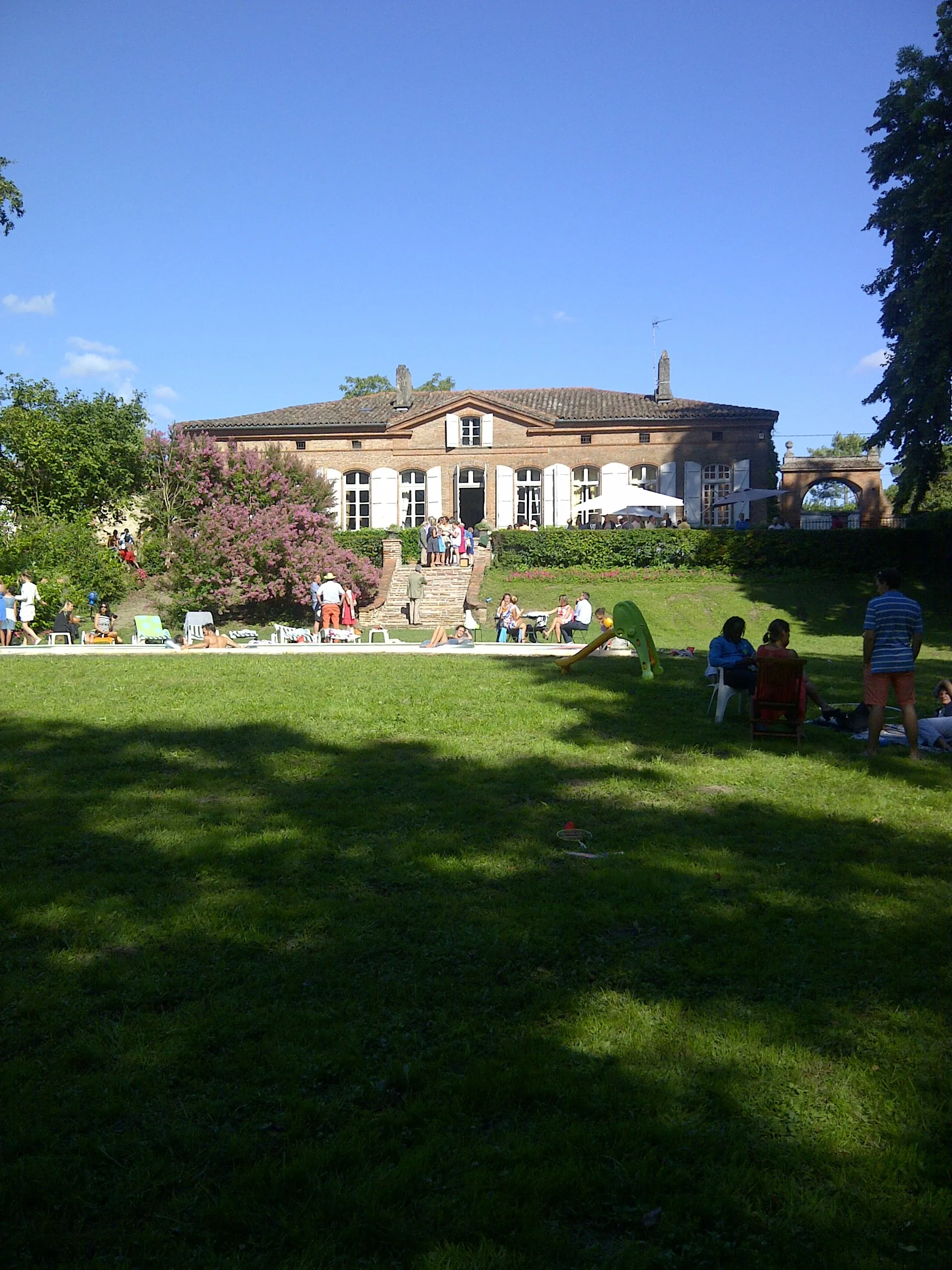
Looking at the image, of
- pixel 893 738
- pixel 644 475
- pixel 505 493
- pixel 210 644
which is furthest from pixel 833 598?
pixel 893 738

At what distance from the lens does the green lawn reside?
262 cm

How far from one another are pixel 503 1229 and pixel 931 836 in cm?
412

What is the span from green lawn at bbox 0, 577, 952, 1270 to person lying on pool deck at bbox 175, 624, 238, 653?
25.6 ft

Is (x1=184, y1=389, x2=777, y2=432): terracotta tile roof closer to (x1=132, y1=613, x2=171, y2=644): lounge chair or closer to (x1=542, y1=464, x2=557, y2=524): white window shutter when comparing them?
(x1=542, y1=464, x2=557, y2=524): white window shutter

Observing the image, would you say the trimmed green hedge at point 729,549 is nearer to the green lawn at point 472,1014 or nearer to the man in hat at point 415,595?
the man in hat at point 415,595

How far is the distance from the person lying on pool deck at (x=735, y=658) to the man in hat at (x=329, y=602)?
10.8 metres

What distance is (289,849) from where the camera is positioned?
17.8 feet

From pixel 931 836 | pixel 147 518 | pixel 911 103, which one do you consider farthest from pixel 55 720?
pixel 911 103

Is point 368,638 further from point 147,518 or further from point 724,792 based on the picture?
point 724,792

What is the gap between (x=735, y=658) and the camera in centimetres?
923

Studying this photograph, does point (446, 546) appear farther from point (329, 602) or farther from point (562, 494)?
point (329, 602)

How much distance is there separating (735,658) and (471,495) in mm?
28462

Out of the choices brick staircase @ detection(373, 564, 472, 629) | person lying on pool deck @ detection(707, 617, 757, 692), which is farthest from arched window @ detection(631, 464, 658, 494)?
person lying on pool deck @ detection(707, 617, 757, 692)

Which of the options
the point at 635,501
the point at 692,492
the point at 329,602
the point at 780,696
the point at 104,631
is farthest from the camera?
the point at 692,492
